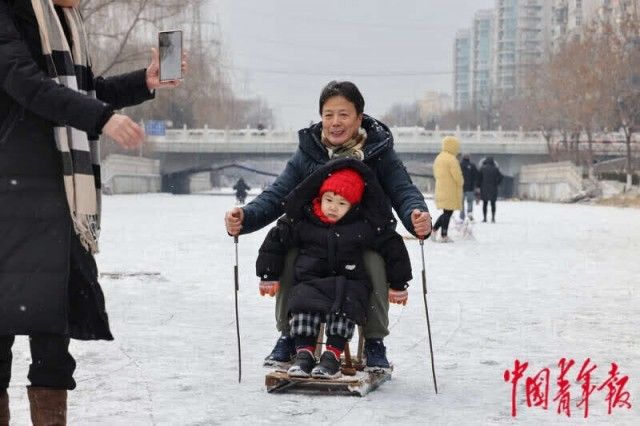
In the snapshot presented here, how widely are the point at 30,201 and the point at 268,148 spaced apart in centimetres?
6380

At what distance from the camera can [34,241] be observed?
10.8ft

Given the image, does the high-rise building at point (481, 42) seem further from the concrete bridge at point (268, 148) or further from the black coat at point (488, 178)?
the black coat at point (488, 178)

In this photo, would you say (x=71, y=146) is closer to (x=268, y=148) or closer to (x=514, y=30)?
(x=268, y=148)

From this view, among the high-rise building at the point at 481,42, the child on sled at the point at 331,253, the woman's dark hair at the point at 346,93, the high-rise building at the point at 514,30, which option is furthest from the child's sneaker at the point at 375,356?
the high-rise building at the point at 481,42

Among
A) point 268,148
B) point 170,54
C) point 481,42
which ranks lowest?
point 268,148

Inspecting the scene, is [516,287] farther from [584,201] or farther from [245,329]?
[584,201]

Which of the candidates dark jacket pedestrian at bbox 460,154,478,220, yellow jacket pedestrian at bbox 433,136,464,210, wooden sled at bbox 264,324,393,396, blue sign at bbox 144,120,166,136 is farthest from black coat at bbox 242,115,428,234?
blue sign at bbox 144,120,166,136

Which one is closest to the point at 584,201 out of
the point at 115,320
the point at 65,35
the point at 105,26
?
the point at 105,26

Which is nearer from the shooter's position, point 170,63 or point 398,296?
point 170,63

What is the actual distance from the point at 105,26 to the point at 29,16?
3271 cm

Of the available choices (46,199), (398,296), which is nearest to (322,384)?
(398,296)

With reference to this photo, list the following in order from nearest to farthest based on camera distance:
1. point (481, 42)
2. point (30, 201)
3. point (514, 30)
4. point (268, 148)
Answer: point (30, 201), point (268, 148), point (514, 30), point (481, 42)

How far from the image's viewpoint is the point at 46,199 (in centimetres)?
330

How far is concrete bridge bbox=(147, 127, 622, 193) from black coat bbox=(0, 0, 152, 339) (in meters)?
61.3
